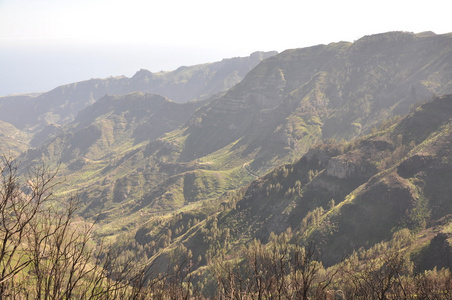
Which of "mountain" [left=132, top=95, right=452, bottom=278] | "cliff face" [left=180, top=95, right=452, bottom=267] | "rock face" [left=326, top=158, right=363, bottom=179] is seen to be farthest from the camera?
"rock face" [left=326, top=158, right=363, bottom=179]

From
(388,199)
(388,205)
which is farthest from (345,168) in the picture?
(388,205)

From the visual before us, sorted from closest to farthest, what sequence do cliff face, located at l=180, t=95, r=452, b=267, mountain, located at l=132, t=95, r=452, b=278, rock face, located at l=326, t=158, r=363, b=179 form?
mountain, located at l=132, t=95, r=452, b=278 → cliff face, located at l=180, t=95, r=452, b=267 → rock face, located at l=326, t=158, r=363, b=179

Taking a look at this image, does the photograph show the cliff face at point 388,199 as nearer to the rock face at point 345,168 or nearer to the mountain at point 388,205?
the mountain at point 388,205

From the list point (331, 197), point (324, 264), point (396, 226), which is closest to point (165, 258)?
point (324, 264)

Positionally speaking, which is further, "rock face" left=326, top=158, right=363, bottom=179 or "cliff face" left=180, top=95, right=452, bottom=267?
"rock face" left=326, top=158, right=363, bottom=179

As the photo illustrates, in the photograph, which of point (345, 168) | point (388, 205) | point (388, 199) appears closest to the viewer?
point (388, 205)

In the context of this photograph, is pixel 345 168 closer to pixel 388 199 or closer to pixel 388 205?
pixel 388 199

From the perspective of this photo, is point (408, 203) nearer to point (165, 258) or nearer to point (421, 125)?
point (421, 125)

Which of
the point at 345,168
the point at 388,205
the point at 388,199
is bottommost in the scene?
Answer: the point at 388,205

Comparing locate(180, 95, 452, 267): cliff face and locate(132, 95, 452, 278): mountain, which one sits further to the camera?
locate(180, 95, 452, 267): cliff face

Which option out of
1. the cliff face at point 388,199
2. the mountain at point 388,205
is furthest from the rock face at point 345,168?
the cliff face at point 388,199

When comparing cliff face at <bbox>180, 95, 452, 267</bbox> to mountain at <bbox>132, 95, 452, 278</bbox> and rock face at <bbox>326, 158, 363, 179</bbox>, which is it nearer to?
mountain at <bbox>132, 95, 452, 278</bbox>

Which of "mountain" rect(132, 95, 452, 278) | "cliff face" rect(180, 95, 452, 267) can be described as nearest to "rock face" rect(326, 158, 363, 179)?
"mountain" rect(132, 95, 452, 278)

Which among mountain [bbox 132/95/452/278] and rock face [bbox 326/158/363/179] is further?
rock face [bbox 326/158/363/179]
